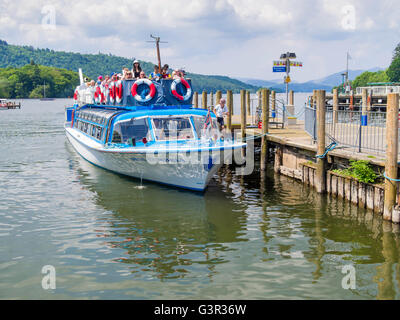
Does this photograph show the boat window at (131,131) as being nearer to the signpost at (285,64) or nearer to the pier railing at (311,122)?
the pier railing at (311,122)

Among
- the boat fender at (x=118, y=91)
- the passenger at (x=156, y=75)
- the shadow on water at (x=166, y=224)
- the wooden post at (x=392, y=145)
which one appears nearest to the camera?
the shadow on water at (x=166, y=224)

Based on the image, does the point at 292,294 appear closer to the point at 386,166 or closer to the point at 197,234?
the point at 197,234

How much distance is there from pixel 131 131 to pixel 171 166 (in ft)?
8.90

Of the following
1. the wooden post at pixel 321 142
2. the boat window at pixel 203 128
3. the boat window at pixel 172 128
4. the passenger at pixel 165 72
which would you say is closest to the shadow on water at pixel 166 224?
the boat window at pixel 172 128

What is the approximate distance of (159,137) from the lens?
1667 centimetres

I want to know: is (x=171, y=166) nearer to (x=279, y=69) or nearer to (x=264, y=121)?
(x=264, y=121)

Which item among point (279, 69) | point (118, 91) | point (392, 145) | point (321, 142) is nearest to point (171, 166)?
point (321, 142)

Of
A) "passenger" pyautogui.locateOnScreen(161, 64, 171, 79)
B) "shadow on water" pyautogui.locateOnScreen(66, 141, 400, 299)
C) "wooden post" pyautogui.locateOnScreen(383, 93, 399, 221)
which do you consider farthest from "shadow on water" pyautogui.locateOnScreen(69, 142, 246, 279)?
"passenger" pyautogui.locateOnScreen(161, 64, 171, 79)

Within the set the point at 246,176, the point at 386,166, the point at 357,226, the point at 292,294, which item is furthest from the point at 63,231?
the point at 246,176

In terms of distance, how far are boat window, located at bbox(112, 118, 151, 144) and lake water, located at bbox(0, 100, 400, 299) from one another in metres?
1.78

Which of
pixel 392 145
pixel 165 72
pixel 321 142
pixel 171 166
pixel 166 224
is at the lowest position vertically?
pixel 166 224

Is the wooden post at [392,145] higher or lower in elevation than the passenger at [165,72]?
lower

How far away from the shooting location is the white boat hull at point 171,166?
14.7 m
